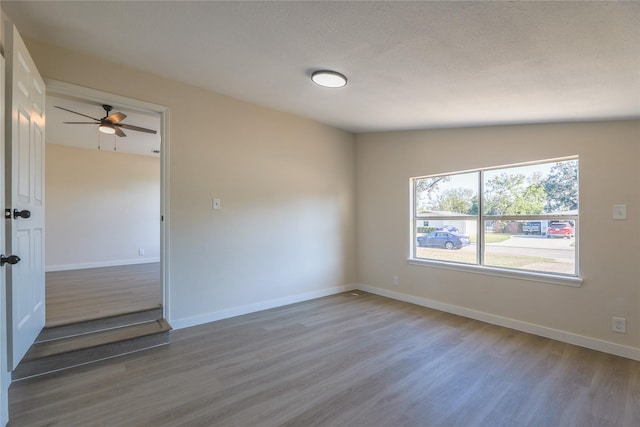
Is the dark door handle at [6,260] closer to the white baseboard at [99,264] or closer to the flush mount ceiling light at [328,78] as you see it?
the flush mount ceiling light at [328,78]

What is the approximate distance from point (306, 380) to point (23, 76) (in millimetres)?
2858

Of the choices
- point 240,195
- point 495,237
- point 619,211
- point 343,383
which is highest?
point 240,195

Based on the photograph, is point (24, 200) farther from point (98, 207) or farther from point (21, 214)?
point (98, 207)

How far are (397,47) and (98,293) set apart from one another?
4.15m

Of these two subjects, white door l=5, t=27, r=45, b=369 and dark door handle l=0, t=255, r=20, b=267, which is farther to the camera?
white door l=5, t=27, r=45, b=369

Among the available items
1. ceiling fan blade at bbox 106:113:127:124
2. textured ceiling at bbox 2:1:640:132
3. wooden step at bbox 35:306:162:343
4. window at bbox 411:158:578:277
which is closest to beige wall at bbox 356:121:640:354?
window at bbox 411:158:578:277

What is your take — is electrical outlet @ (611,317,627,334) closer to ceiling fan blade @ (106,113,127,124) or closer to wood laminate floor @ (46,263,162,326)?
wood laminate floor @ (46,263,162,326)

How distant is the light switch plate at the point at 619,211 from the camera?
8.58 feet

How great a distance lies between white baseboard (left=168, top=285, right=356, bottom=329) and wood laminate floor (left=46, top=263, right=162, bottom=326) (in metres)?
0.34

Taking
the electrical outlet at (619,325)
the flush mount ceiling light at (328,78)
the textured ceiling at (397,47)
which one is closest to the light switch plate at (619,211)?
the textured ceiling at (397,47)

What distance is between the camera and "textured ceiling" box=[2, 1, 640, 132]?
161cm

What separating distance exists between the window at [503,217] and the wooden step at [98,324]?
3.33 metres

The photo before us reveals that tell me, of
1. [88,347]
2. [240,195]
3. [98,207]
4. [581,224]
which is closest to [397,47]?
[240,195]

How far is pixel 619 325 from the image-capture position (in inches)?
103
